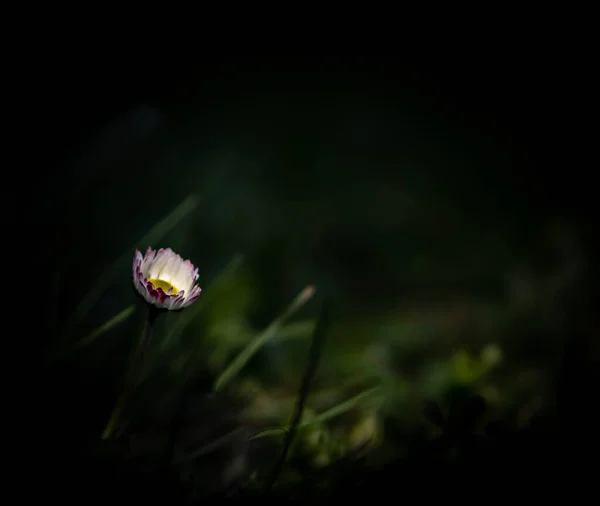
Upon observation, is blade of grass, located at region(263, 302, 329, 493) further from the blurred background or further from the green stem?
the green stem

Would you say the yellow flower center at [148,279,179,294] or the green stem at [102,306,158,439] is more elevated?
the yellow flower center at [148,279,179,294]

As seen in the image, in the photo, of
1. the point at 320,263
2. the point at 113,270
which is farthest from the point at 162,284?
the point at 320,263

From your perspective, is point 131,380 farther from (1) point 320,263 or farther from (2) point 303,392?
(1) point 320,263

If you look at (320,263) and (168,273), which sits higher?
(320,263)

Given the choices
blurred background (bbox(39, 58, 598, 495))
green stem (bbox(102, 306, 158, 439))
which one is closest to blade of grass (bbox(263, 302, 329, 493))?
blurred background (bbox(39, 58, 598, 495))

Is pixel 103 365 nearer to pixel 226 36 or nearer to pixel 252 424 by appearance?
pixel 252 424

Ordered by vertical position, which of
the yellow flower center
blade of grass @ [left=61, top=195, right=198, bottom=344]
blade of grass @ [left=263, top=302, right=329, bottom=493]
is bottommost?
blade of grass @ [left=263, top=302, right=329, bottom=493]

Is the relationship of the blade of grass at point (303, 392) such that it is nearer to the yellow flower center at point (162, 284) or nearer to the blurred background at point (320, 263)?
the blurred background at point (320, 263)

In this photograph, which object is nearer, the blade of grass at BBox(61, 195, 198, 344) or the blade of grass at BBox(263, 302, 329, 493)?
the blade of grass at BBox(263, 302, 329, 493)

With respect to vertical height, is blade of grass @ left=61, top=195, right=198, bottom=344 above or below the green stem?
above

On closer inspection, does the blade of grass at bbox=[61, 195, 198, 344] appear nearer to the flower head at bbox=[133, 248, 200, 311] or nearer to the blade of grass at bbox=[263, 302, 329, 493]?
the flower head at bbox=[133, 248, 200, 311]
